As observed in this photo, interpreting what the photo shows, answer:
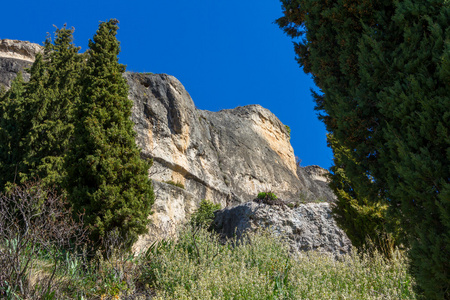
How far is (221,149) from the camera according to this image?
22906 mm

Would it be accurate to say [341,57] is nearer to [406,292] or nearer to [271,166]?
[406,292]

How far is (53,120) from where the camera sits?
11.9 m

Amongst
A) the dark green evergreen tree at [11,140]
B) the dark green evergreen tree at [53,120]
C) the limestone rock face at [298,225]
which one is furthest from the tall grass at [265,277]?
the dark green evergreen tree at [11,140]

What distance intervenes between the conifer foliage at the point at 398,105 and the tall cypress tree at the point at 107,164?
557 centimetres

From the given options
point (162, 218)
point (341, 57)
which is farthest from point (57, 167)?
point (341, 57)

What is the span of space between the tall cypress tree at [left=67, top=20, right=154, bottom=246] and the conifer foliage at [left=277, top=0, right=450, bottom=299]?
18.3 ft

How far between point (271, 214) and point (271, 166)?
14.9m

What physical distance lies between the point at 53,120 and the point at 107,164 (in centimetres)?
496

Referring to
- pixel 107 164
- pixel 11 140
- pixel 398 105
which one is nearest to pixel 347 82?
pixel 398 105

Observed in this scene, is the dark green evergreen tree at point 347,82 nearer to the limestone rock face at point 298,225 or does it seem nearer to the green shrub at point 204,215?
the limestone rock face at point 298,225

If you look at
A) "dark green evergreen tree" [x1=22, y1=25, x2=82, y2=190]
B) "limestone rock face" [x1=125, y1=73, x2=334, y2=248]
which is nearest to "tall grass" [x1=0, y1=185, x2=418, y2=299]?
"dark green evergreen tree" [x1=22, y1=25, x2=82, y2=190]

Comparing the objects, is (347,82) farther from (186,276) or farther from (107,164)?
(107,164)

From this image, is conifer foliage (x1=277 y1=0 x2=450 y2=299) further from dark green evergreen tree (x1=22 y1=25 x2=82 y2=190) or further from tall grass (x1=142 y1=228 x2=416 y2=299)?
dark green evergreen tree (x1=22 y1=25 x2=82 y2=190)

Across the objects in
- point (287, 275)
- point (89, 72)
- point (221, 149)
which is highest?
point (221, 149)
